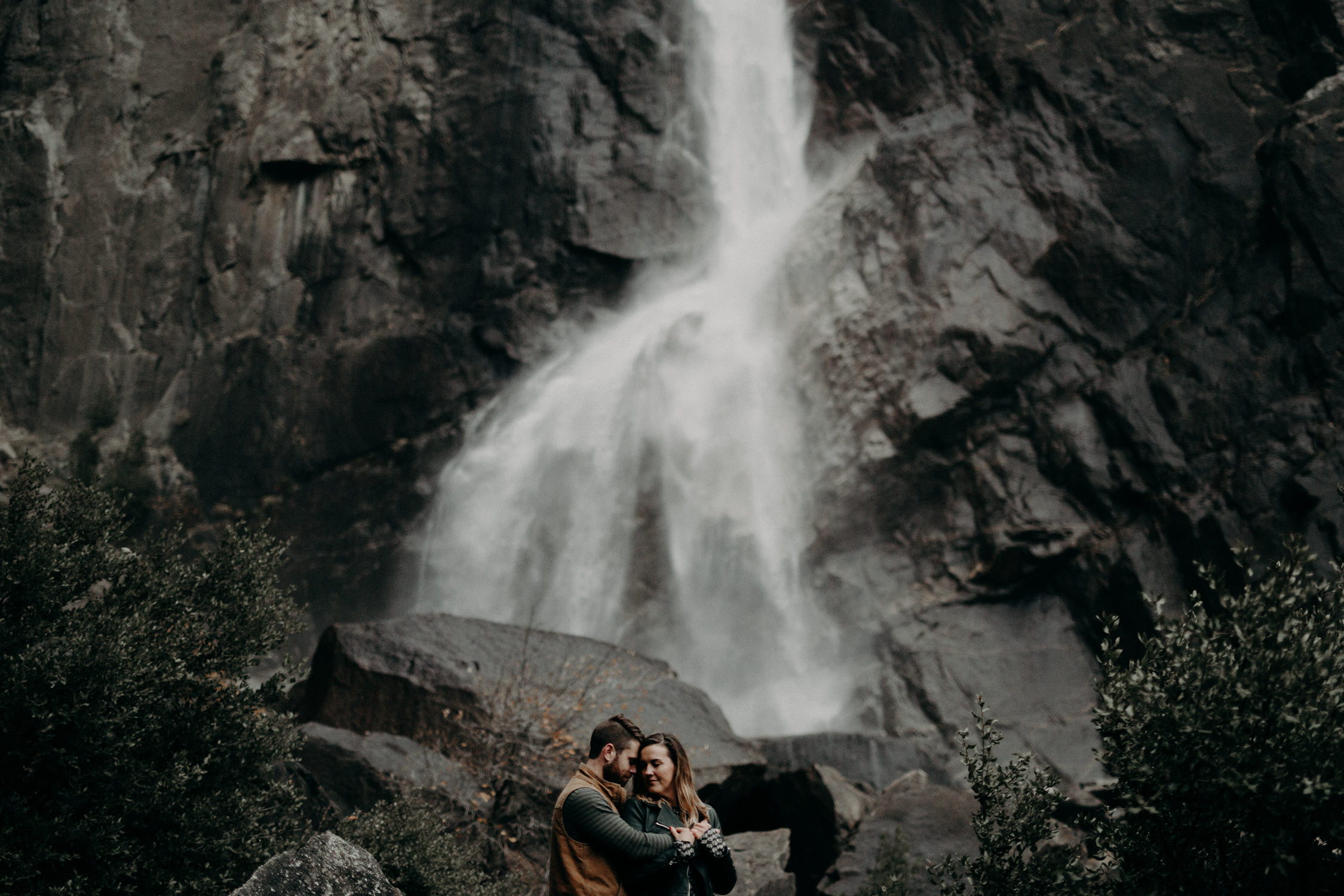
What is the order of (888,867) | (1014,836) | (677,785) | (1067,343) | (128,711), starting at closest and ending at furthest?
1. (677,785)
2. (1014,836)
3. (128,711)
4. (888,867)
5. (1067,343)

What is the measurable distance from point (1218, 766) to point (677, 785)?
3467 mm

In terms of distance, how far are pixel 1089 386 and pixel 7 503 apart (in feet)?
70.9

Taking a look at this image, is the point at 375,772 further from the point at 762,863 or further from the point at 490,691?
the point at 762,863

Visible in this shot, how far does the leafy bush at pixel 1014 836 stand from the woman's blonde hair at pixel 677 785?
8.50 feet

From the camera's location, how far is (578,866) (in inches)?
200

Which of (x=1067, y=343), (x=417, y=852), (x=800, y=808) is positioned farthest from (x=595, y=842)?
(x=1067, y=343)

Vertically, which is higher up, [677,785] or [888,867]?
[677,785]

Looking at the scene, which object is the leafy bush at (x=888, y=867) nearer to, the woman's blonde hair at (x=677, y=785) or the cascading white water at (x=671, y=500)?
the woman's blonde hair at (x=677, y=785)

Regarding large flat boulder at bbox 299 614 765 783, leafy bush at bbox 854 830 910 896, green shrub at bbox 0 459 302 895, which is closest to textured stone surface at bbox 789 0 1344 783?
large flat boulder at bbox 299 614 765 783

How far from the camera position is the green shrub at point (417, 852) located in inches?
369

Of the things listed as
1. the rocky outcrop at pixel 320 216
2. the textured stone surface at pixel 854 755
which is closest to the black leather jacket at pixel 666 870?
the textured stone surface at pixel 854 755

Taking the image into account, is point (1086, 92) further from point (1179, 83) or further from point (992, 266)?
point (992, 266)

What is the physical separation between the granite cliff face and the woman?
16.4 metres

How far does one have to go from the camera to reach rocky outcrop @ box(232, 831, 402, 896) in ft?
18.3
